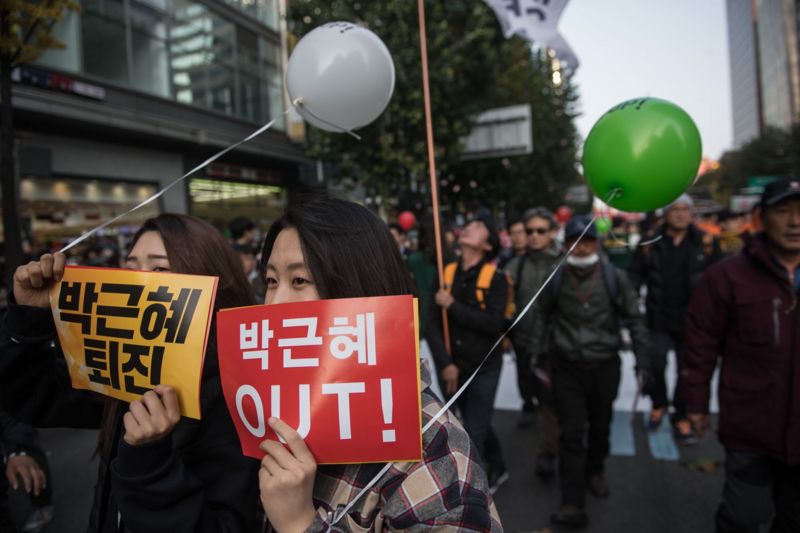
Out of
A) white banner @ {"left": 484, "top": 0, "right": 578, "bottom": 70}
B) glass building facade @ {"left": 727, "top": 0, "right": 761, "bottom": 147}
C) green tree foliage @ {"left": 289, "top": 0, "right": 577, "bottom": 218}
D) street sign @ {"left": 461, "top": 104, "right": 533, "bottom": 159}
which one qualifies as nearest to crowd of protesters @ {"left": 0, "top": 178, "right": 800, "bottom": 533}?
white banner @ {"left": 484, "top": 0, "right": 578, "bottom": 70}

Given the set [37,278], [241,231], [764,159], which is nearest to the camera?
[37,278]

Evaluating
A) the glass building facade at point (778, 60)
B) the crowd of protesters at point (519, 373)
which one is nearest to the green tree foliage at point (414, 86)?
the crowd of protesters at point (519, 373)

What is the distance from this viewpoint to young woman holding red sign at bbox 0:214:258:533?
3.70 feet

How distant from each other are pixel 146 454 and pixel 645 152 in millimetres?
2112

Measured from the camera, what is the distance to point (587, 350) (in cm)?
329

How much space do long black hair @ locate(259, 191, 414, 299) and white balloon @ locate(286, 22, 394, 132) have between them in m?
1.29

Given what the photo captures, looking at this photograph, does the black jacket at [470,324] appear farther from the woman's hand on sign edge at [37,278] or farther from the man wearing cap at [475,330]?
the woman's hand on sign edge at [37,278]

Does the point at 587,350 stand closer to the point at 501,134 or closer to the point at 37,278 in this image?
the point at 37,278

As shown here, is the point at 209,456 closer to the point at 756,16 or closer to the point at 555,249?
the point at 555,249

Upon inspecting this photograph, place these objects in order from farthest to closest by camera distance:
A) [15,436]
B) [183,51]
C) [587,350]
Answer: [183,51]
[587,350]
[15,436]

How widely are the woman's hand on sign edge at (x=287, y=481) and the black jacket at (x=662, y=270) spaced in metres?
4.33

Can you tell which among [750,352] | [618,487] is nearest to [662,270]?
[618,487]

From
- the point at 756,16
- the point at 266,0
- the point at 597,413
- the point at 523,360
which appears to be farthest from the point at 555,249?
the point at 756,16

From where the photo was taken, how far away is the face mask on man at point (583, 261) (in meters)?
3.38
